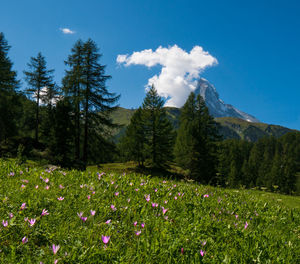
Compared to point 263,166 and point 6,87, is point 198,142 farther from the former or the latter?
point 263,166

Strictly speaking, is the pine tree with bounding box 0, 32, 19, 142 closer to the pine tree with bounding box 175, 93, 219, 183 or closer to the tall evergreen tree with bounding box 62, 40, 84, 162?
the tall evergreen tree with bounding box 62, 40, 84, 162

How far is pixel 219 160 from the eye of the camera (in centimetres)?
3834

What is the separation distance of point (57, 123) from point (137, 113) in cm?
2027

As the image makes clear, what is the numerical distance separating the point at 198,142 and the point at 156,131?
7243 mm

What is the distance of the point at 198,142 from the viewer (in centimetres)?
3128

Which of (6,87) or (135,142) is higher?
(6,87)

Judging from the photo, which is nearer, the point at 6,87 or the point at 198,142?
the point at 6,87

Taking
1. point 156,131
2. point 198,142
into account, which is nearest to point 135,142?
point 156,131

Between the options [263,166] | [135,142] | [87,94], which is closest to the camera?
[87,94]

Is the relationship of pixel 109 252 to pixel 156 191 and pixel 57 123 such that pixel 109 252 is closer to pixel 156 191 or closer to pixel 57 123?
pixel 156 191

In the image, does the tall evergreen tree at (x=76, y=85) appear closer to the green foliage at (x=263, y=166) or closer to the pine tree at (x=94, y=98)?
the pine tree at (x=94, y=98)

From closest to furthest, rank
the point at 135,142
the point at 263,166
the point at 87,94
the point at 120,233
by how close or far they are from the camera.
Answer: the point at 120,233 → the point at 87,94 → the point at 135,142 → the point at 263,166

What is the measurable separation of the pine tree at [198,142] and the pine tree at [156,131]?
3311mm

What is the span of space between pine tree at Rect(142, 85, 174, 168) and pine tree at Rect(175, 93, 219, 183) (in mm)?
3311
